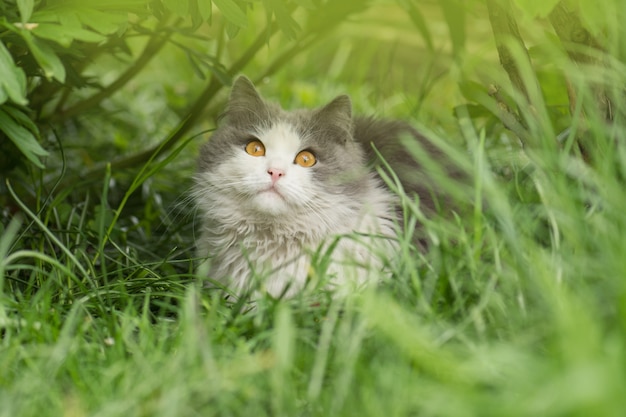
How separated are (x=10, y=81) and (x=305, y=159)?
89 centimetres

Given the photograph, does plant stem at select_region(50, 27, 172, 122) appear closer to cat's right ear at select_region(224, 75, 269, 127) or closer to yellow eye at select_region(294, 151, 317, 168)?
cat's right ear at select_region(224, 75, 269, 127)

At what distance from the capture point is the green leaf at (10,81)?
1642 mm

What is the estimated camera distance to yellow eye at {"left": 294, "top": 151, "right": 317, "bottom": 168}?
2281 millimetres

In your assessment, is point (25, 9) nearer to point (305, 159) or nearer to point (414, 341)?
point (305, 159)

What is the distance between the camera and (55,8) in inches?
71.7

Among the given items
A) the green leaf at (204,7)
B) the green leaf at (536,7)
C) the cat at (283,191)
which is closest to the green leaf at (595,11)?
the green leaf at (536,7)

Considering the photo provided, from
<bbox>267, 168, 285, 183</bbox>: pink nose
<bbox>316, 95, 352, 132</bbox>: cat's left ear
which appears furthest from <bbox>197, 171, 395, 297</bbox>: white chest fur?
<bbox>316, 95, 352, 132</bbox>: cat's left ear

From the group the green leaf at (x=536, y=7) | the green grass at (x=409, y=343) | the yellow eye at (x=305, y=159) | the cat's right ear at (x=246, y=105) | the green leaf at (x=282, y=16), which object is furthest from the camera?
the cat's right ear at (x=246, y=105)

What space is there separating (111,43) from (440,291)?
4.85 feet

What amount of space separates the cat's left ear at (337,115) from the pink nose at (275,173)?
0.90ft

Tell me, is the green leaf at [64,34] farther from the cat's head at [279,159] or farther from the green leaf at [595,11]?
the green leaf at [595,11]

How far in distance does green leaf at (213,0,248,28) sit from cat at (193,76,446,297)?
42cm

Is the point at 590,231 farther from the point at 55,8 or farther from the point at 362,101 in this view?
the point at 362,101

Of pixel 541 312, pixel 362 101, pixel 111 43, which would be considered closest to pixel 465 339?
pixel 541 312
